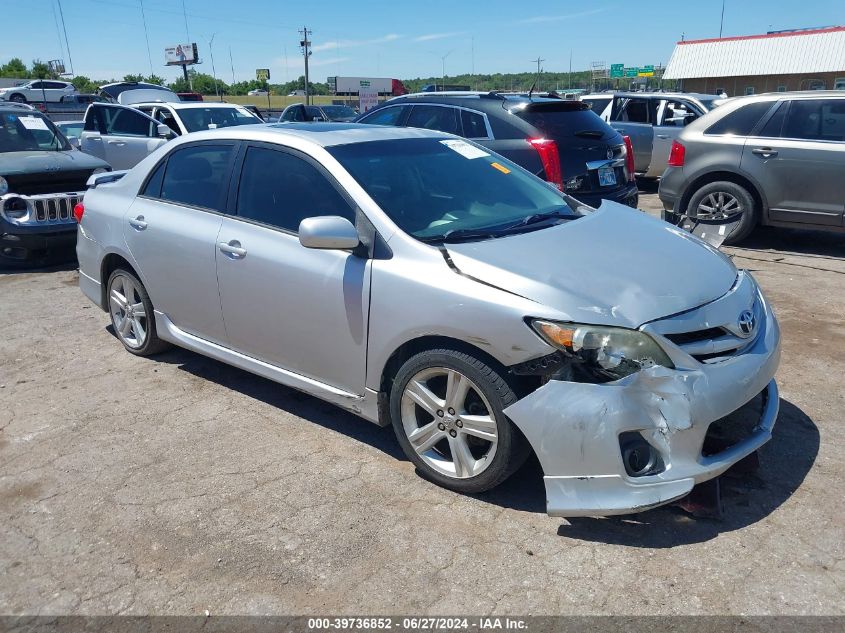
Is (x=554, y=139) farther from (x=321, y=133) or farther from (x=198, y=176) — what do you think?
(x=198, y=176)

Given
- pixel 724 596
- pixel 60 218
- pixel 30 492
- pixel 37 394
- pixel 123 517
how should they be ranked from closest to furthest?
pixel 724 596 → pixel 123 517 → pixel 30 492 → pixel 37 394 → pixel 60 218

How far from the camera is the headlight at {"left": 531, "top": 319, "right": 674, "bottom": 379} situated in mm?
2932

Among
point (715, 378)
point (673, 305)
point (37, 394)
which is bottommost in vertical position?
point (37, 394)

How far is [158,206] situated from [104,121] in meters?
8.81

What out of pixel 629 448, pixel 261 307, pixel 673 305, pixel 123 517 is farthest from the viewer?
pixel 261 307

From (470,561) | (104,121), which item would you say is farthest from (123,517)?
(104,121)

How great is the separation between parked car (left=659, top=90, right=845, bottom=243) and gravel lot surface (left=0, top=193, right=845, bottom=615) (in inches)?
138

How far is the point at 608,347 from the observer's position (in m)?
2.94

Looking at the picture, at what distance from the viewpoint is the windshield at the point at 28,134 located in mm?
8672

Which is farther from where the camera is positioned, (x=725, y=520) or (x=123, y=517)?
(x=123, y=517)

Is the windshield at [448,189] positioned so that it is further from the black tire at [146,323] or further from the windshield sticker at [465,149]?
the black tire at [146,323]

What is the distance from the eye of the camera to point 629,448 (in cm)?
290

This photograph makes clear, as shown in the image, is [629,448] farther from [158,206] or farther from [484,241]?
[158,206]

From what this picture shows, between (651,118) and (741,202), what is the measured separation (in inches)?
207
